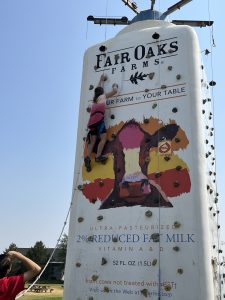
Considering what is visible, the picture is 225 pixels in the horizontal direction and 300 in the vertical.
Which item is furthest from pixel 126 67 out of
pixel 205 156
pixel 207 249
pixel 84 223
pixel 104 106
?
pixel 207 249

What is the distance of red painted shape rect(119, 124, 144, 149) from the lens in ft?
21.1

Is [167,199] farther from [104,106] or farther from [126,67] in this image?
[126,67]

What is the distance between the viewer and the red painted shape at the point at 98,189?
638cm

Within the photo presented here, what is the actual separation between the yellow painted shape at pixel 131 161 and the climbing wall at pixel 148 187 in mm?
18

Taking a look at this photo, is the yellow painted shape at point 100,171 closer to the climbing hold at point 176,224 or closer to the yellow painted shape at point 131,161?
the yellow painted shape at point 131,161

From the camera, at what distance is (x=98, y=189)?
21.2 ft

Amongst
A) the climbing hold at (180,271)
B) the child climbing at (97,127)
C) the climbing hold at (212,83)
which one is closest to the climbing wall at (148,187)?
the climbing hold at (180,271)

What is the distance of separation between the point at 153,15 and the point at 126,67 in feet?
5.11

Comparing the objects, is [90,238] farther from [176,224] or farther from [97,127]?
[97,127]

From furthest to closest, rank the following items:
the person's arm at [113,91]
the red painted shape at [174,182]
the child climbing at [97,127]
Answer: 1. the person's arm at [113,91]
2. the child climbing at [97,127]
3. the red painted shape at [174,182]

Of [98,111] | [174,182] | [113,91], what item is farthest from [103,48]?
[174,182]

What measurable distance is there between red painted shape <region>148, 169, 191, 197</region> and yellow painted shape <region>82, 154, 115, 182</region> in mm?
865

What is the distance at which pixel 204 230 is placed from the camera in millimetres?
5430

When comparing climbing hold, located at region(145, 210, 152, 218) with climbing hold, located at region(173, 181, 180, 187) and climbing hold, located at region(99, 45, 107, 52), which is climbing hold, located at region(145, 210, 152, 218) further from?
climbing hold, located at region(99, 45, 107, 52)
